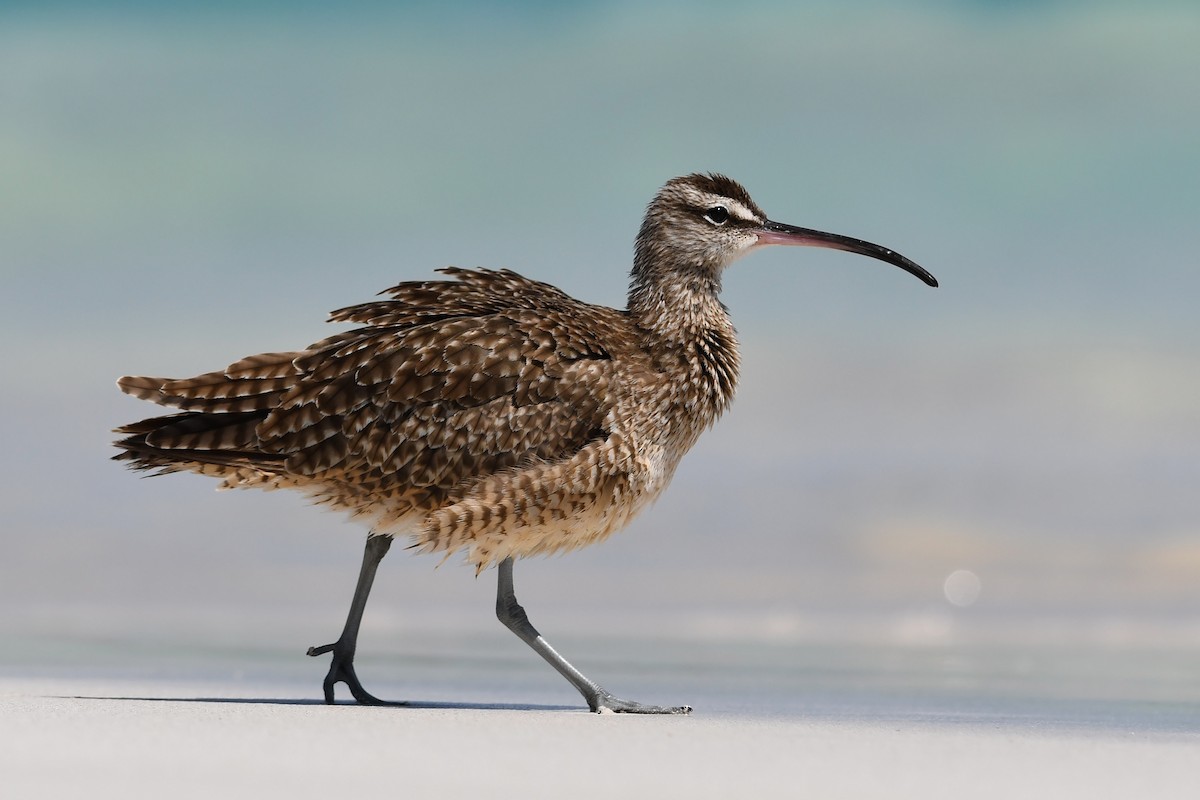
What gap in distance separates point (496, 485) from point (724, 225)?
10.2 feet

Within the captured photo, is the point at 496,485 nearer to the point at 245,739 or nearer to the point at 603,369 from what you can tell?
the point at 603,369

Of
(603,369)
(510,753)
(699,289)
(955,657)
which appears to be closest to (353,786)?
(510,753)

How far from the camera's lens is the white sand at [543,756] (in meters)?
8.39

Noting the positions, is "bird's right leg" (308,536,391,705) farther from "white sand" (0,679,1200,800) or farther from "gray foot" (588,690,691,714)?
"gray foot" (588,690,691,714)

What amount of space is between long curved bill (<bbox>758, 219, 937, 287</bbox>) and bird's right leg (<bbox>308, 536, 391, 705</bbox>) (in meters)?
3.89

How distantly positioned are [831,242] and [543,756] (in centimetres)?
626

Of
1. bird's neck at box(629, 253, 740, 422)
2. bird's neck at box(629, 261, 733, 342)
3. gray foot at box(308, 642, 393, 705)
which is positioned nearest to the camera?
gray foot at box(308, 642, 393, 705)

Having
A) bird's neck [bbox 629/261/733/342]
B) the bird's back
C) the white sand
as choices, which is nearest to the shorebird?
the bird's back

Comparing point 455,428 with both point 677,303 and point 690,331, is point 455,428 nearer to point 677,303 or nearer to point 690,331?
point 690,331

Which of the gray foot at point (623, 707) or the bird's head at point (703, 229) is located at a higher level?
the bird's head at point (703, 229)

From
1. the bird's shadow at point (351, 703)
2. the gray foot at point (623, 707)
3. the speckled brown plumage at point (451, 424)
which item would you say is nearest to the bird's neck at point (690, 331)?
the speckled brown plumage at point (451, 424)

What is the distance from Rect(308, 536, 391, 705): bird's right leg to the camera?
39.9 ft

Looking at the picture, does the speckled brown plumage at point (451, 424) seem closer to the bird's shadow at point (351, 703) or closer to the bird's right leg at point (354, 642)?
the bird's right leg at point (354, 642)

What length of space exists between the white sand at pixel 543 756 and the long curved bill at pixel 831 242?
13.7ft
